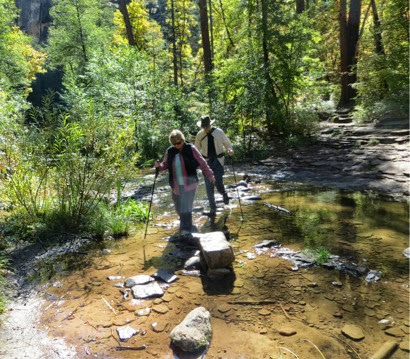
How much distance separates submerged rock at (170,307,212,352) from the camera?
3.24 m

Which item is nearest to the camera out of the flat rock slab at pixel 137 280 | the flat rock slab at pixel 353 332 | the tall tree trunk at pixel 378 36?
the flat rock slab at pixel 353 332

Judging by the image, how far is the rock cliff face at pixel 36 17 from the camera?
56875 millimetres

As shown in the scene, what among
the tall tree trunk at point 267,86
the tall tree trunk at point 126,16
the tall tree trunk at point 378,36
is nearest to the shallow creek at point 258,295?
the tall tree trunk at point 267,86

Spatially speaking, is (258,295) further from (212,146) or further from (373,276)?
(212,146)

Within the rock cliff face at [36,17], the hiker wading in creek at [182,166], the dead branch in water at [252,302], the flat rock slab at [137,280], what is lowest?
the dead branch in water at [252,302]

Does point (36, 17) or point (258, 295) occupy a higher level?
point (36, 17)

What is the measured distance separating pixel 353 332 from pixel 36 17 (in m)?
69.0

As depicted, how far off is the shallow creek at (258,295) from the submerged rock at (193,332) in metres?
0.09

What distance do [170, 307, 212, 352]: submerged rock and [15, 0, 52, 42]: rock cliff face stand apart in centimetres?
6583

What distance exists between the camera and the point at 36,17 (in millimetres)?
57031

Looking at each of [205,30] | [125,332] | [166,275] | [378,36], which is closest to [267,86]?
[205,30]

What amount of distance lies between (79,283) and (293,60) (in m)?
13.4

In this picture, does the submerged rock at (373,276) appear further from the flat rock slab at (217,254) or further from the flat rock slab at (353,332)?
the flat rock slab at (217,254)

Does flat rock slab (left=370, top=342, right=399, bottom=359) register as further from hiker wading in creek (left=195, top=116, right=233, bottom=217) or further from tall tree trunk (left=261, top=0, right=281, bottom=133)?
tall tree trunk (left=261, top=0, right=281, bottom=133)
